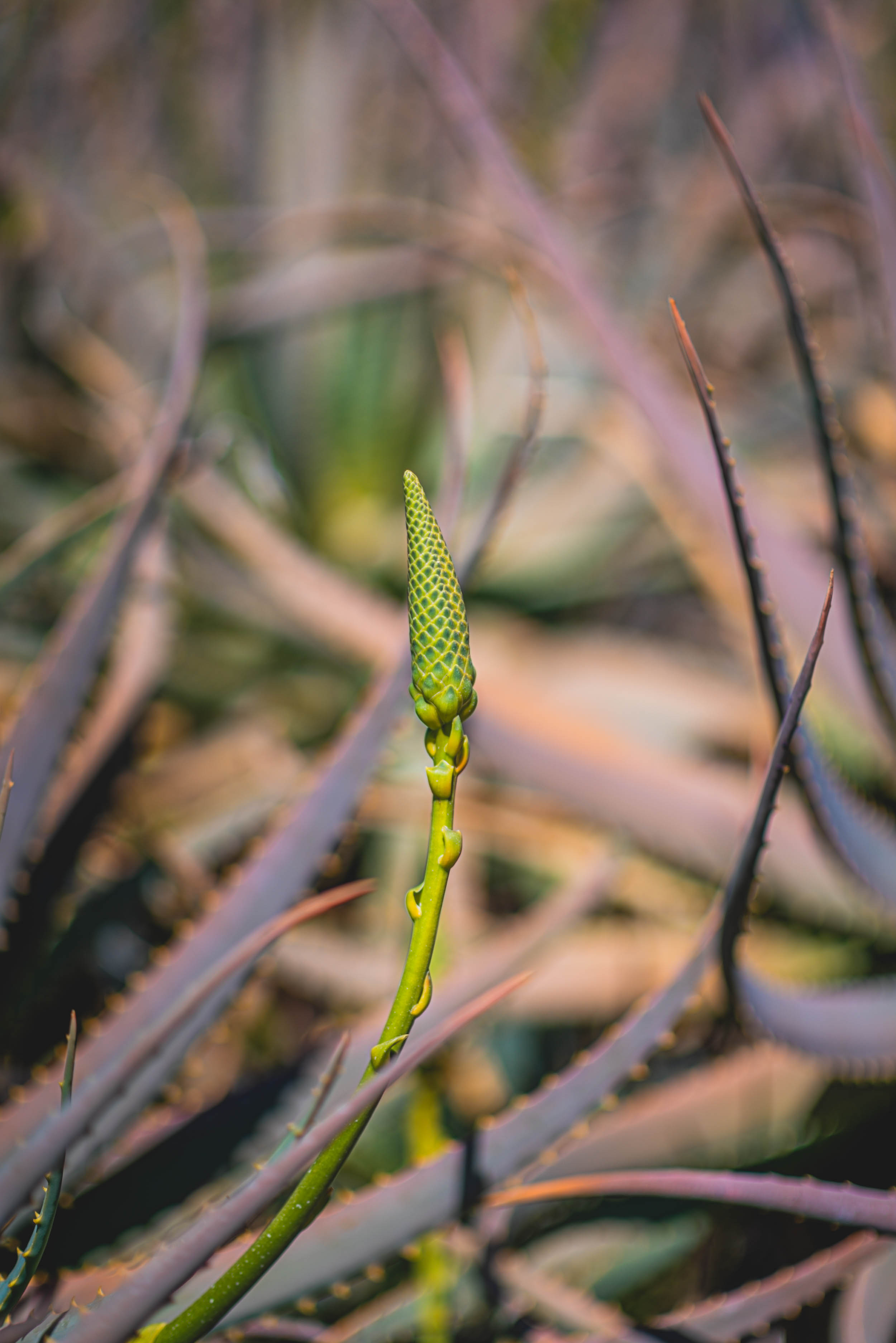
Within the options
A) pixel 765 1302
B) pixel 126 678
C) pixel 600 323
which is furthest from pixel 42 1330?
pixel 600 323

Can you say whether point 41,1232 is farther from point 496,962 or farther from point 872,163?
point 872,163

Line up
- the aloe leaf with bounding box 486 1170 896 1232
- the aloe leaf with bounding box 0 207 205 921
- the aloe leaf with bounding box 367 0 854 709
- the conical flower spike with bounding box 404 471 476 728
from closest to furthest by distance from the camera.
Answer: the conical flower spike with bounding box 404 471 476 728, the aloe leaf with bounding box 486 1170 896 1232, the aloe leaf with bounding box 0 207 205 921, the aloe leaf with bounding box 367 0 854 709

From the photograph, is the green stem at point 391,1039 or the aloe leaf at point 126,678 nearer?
the green stem at point 391,1039

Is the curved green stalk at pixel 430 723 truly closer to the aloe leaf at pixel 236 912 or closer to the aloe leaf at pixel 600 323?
the aloe leaf at pixel 236 912

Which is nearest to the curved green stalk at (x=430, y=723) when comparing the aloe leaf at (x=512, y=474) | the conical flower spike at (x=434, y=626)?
the conical flower spike at (x=434, y=626)

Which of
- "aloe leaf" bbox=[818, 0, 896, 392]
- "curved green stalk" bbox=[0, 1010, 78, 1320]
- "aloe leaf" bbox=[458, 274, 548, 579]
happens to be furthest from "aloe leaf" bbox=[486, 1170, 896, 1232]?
"aloe leaf" bbox=[818, 0, 896, 392]

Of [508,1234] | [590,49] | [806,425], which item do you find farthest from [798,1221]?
[590,49]

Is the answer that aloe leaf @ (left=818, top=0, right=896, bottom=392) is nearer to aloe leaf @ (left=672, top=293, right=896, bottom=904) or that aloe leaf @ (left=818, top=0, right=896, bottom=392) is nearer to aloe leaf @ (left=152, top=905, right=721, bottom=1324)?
aloe leaf @ (left=672, top=293, right=896, bottom=904)
